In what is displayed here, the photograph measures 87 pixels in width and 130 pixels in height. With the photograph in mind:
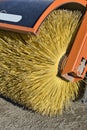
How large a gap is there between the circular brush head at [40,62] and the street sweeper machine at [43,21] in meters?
0.05

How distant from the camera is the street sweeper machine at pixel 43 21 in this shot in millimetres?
2414

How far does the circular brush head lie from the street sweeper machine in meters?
0.05

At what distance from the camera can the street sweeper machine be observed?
2.41 meters

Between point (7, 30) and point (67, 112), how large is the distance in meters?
0.86

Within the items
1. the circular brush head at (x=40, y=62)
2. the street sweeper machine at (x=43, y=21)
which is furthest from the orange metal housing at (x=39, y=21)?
the circular brush head at (x=40, y=62)

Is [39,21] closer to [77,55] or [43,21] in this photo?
[43,21]

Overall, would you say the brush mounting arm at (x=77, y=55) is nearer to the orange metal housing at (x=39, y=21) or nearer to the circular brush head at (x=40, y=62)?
the circular brush head at (x=40, y=62)

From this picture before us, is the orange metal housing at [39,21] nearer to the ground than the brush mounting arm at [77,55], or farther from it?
farther from it

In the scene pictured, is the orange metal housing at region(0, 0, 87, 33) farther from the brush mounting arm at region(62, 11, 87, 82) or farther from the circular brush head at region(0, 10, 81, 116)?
the brush mounting arm at region(62, 11, 87, 82)

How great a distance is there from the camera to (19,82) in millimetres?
2732

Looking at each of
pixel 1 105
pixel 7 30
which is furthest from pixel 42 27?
pixel 1 105

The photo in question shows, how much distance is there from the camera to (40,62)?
104 inches

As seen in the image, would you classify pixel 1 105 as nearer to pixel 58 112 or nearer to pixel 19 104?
pixel 19 104

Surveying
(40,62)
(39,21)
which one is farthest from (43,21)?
(40,62)
